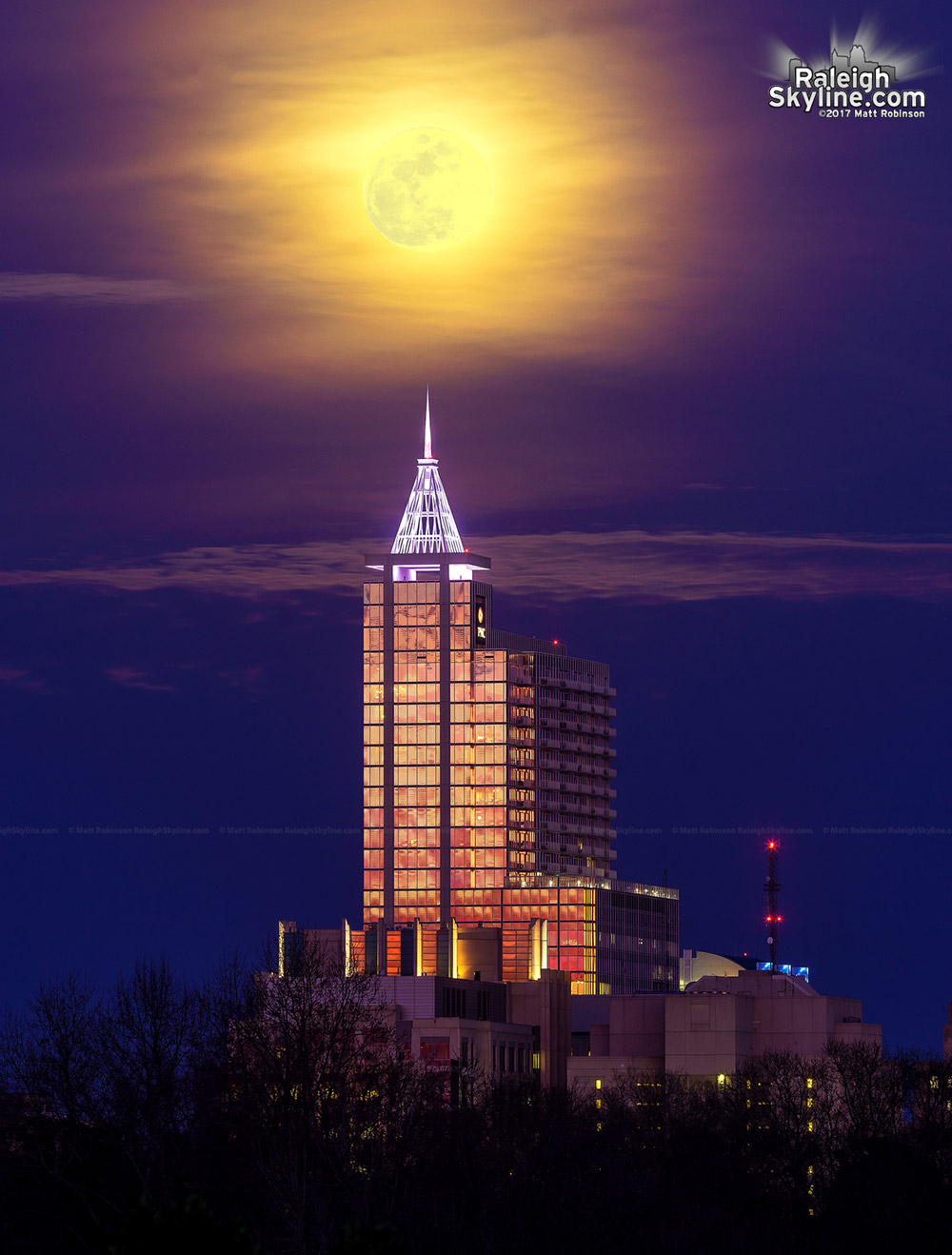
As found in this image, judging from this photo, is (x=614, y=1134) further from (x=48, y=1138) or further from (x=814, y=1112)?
(x=48, y=1138)

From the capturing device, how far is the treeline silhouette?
94.1m

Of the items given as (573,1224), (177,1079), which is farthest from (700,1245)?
(177,1079)

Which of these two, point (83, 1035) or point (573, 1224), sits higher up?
point (83, 1035)

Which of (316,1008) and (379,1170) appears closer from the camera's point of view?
(379,1170)

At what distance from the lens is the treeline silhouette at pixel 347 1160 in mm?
94062

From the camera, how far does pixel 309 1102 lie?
358 ft

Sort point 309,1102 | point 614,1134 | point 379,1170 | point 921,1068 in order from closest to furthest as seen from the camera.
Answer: point 379,1170 → point 309,1102 → point 614,1134 → point 921,1068

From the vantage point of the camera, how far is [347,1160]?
102000 millimetres

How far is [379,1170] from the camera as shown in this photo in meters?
98.3

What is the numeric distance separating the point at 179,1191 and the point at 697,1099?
168426mm

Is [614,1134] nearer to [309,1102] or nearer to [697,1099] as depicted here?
[697,1099]

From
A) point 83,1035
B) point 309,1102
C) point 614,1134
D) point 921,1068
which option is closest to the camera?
point 309,1102

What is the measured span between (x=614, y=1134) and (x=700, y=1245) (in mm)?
60295

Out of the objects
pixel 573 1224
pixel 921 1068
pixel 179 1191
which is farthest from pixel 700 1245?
pixel 921 1068
